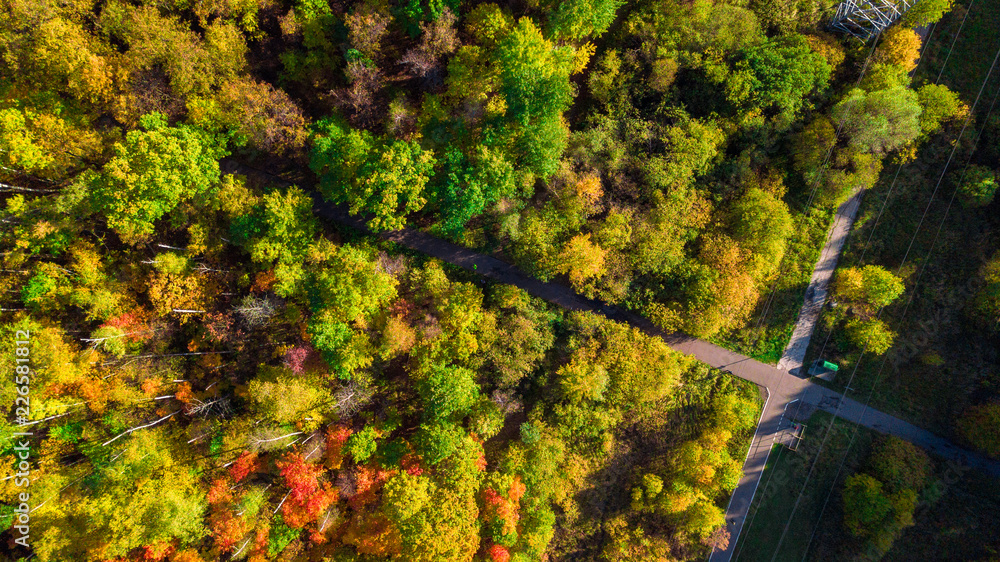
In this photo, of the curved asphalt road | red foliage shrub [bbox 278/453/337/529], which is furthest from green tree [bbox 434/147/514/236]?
red foliage shrub [bbox 278/453/337/529]

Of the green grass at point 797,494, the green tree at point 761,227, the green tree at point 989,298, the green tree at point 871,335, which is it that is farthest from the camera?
the green grass at point 797,494

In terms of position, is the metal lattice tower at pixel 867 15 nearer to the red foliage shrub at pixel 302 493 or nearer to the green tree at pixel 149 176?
the green tree at pixel 149 176

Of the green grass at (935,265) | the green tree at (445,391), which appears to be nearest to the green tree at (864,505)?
the green grass at (935,265)

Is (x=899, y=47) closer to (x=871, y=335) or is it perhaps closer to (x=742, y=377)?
(x=871, y=335)

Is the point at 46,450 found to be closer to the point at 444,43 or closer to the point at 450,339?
the point at 450,339

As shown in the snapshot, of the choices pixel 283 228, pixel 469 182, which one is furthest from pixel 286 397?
pixel 469 182

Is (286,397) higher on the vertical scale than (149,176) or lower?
lower
